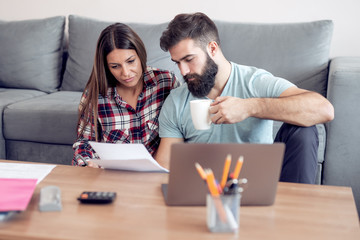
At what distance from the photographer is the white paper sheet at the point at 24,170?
1153mm

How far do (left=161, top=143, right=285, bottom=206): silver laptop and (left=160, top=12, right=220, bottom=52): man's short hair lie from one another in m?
0.68

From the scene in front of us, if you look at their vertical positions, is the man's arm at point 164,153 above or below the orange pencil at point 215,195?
below

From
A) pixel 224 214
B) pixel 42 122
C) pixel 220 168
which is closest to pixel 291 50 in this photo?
pixel 42 122

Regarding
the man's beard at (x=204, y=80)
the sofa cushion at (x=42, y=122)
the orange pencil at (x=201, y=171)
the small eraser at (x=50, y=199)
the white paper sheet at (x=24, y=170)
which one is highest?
the man's beard at (x=204, y=80)

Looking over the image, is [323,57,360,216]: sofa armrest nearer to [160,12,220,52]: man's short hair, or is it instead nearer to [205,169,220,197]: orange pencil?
[160,12,220,52]: man's short hair

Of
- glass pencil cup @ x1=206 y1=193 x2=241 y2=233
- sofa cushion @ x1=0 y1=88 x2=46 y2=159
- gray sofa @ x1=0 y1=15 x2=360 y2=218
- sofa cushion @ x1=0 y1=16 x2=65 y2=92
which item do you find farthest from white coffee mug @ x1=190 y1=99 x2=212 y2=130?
sofa cushion @ x1=0 y1=16 x2=65 y2=92

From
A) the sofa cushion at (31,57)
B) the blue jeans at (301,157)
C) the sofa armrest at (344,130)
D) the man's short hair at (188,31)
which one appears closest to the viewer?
the blue jeans at (301,157)

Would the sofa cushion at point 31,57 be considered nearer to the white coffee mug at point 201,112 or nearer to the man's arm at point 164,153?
the man's arm at point 164,153

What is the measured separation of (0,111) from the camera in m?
2.24

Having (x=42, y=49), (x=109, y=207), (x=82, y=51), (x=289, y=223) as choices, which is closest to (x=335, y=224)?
(x=289, y=223)

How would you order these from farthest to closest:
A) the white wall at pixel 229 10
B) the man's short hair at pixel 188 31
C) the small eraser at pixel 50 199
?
the white wall at pixel 229 10 → the man's short hair at pixel 188 31 → the small eraser at pixel 50 199

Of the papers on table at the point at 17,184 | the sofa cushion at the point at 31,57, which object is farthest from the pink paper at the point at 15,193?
the sofa cushion at the point at 31,57

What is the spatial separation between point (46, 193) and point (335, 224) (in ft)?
2.08

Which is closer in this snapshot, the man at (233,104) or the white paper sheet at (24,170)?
the white paper sheet at (24,170)
